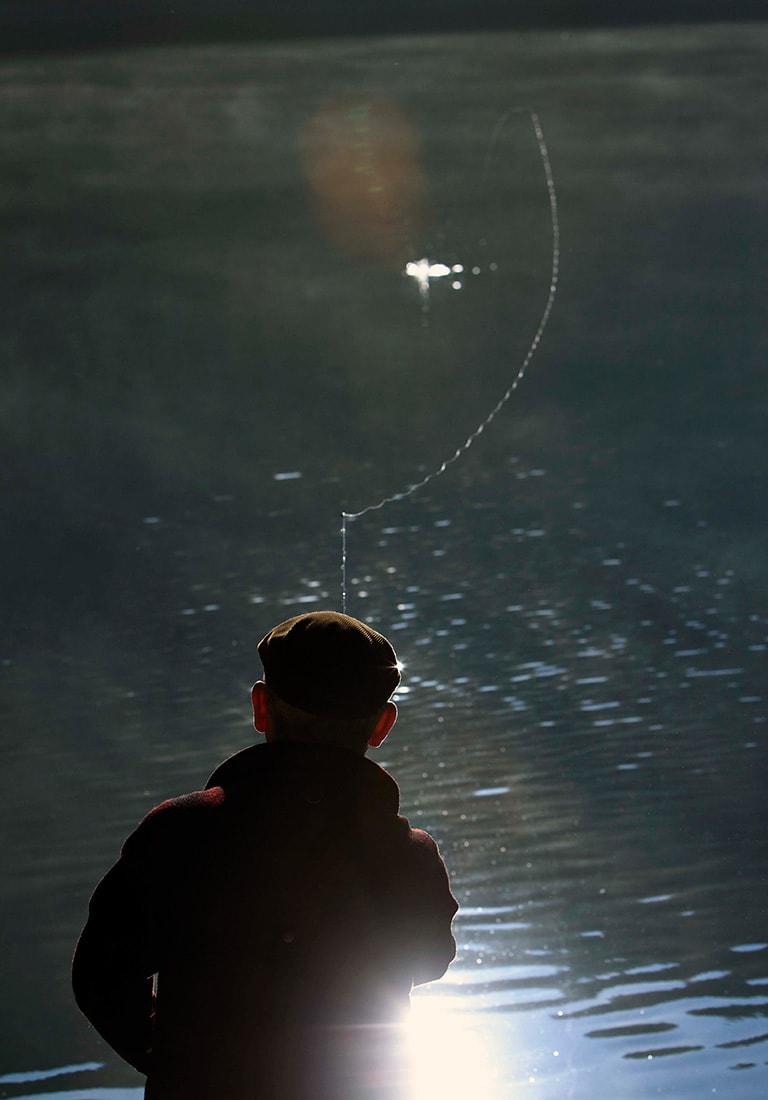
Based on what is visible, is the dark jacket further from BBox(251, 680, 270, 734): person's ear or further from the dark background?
the dark background

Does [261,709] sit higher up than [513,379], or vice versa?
[261,709]

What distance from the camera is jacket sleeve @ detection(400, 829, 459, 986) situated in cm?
152

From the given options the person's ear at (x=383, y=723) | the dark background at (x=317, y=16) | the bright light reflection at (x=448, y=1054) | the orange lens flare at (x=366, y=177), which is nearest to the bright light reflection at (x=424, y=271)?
the orange lens flare at (x=366, y=177)

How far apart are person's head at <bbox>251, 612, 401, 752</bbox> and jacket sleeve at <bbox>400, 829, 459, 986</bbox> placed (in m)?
0.12

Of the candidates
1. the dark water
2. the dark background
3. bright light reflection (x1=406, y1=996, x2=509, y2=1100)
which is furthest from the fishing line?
the dark background

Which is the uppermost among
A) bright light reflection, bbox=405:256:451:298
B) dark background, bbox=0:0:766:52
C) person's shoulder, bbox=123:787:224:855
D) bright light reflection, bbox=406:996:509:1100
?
person's shoulder, bbox=123:787:224:855

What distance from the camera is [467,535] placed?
8656 millimetres

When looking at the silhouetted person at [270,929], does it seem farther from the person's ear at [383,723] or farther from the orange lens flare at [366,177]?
the orange lens flare at [366,177]

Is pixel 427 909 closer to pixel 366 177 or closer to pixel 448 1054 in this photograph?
pixel 448 1054

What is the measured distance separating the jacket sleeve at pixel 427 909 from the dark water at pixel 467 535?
1670mm

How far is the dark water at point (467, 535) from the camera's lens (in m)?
3.82

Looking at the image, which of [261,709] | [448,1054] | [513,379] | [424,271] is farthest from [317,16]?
[261,709]

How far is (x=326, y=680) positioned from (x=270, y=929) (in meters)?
0.23

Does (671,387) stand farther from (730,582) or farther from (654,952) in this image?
(654,952)
